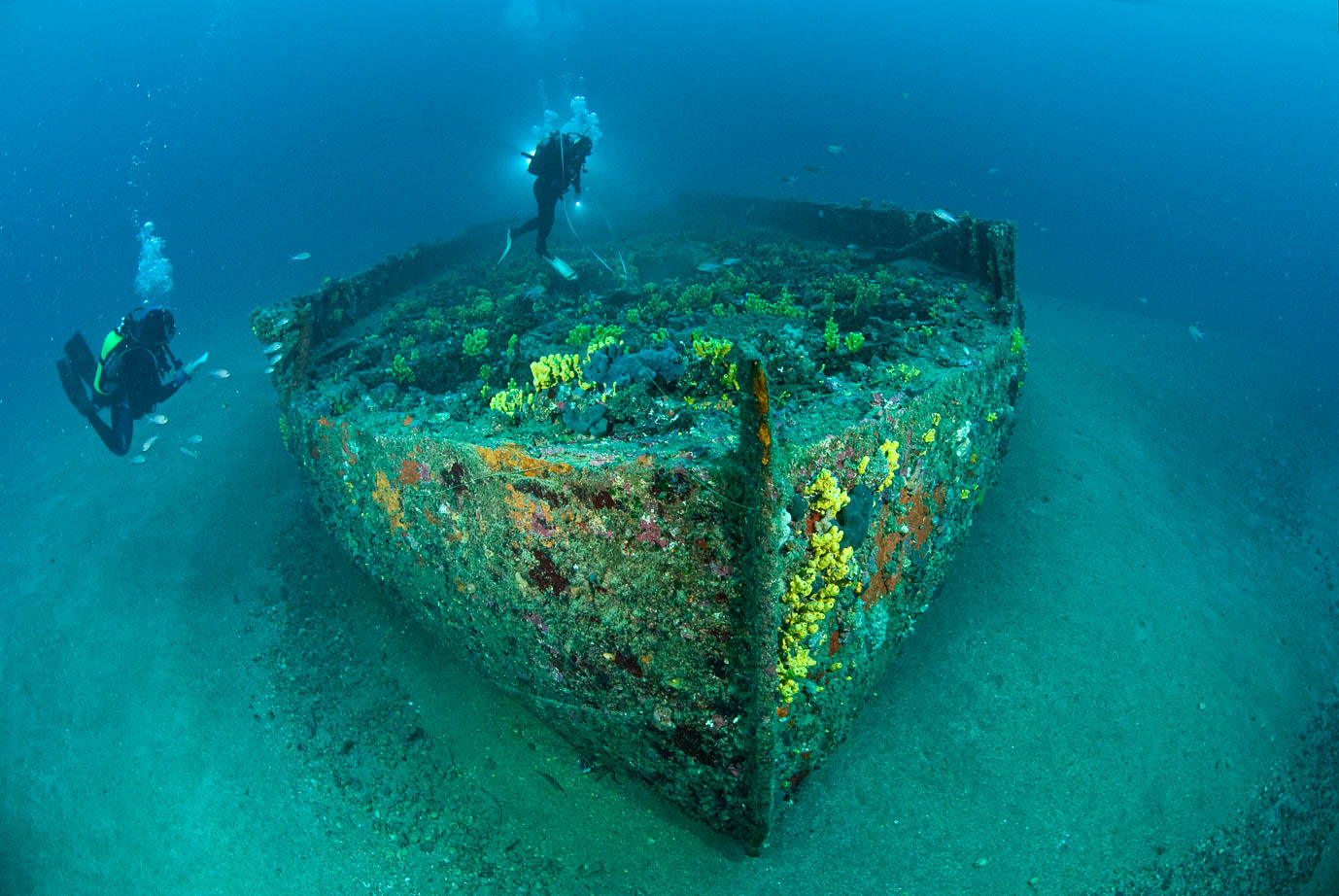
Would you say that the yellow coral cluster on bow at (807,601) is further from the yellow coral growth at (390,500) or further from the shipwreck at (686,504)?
the yellow coral growth at (390,500)

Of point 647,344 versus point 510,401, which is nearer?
point 510,401

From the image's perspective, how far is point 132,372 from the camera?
385 inches

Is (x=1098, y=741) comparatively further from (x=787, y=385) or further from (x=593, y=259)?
(x=593, y=259)

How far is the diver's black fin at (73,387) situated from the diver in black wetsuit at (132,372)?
748 mm

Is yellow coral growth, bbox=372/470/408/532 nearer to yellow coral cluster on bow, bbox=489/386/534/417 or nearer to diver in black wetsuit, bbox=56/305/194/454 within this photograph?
yellow coral cluster on bow, bbox=489/386/534/417

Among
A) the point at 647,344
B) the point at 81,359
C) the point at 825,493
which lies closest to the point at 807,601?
the point at 825,493

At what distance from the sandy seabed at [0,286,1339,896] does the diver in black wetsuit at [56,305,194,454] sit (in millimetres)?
2908

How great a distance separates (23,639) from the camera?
734cm

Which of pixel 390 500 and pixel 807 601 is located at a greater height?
pixel 807 601

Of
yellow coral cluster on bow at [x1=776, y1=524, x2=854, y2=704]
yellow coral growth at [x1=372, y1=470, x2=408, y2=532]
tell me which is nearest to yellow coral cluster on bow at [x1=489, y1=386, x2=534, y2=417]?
yellow coral growth at [x1=372, y1=470, x2=408, y2=532]

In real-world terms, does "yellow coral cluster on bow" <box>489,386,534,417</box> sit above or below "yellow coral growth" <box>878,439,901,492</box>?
above

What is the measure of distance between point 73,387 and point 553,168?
9.62 m

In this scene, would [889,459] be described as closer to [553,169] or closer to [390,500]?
[390,500]

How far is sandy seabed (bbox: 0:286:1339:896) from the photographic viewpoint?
4.15m
